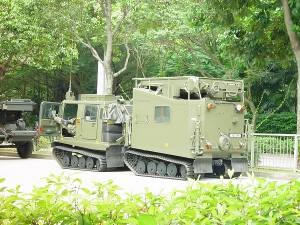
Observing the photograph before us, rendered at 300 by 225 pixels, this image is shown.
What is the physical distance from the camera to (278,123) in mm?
31594

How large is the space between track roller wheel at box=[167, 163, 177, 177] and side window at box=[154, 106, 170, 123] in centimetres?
114

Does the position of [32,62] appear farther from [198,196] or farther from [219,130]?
[198,196]

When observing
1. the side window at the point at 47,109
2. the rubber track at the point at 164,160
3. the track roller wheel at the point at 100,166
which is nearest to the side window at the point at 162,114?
the rubber track at the point at 164,160

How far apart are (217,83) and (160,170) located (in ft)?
9.14

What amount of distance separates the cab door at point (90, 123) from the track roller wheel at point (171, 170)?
118 inches

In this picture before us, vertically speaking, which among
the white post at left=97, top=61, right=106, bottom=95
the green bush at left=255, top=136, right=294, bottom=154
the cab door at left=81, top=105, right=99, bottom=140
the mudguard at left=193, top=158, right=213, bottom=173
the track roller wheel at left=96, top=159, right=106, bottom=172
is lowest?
the track roller wheel at left=96, top=159, right=106, bottom=172

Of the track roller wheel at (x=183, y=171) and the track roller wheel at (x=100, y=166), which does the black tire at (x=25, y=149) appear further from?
the track roller wheel at (x=183, y=171)

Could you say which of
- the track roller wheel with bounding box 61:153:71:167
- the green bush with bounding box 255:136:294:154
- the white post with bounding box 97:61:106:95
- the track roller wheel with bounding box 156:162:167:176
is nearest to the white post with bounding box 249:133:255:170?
the green bush with bounding box 255:136:294:154

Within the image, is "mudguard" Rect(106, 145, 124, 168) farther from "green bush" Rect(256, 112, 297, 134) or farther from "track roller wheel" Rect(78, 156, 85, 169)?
"green bush" Rect(256, 112, 297, 134)

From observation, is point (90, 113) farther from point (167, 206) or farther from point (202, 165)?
point (167, 206)

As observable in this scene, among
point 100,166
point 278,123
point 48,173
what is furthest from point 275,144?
point 278,123

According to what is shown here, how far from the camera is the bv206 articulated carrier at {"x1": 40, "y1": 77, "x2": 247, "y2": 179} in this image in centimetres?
1563

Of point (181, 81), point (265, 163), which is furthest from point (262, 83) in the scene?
point (181, 81)

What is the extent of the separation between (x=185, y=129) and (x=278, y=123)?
16.9 meters
